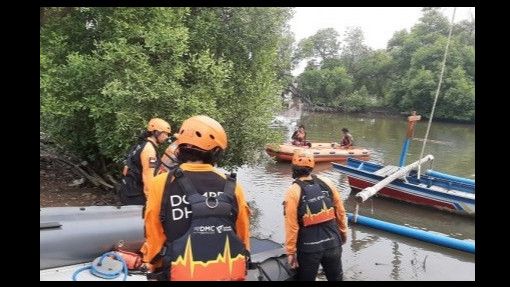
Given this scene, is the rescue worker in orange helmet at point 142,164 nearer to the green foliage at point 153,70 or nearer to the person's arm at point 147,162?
the person's arm at point 147,162

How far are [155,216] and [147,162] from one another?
2.64 meters

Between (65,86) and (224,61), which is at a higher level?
(224,61)

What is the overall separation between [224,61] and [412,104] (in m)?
A: 39.4

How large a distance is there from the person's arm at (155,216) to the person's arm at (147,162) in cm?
254

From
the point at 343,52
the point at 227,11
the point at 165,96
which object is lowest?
the point at 165,96

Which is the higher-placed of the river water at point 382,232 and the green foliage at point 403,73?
the green foliage at point 403,73

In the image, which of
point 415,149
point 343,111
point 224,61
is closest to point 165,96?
point 224,61

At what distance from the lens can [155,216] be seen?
248cm

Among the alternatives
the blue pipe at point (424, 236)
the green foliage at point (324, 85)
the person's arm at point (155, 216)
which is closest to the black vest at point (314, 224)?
the person's arm at point (155, 216)

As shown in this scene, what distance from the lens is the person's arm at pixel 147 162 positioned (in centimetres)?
502

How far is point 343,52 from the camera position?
50.3m

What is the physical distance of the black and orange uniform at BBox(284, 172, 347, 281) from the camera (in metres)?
4.10
